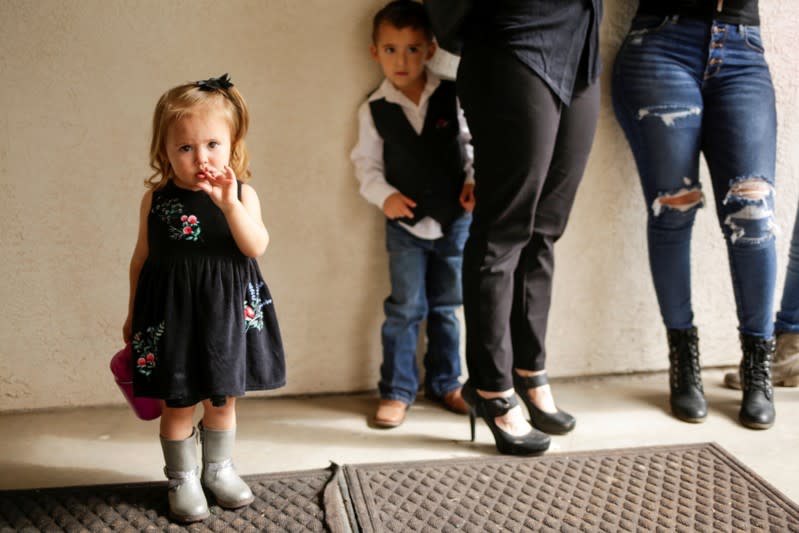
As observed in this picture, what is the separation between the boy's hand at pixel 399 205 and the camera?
1.78m

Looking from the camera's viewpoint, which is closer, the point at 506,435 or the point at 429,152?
the point at 506,435

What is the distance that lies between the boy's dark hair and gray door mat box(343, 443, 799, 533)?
1059mm

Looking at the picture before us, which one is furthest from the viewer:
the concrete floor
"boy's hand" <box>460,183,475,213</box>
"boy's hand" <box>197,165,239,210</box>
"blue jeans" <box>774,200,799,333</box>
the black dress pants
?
"blue jeans" <box>774,200,799,333</box>

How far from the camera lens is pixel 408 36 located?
1.71 metres

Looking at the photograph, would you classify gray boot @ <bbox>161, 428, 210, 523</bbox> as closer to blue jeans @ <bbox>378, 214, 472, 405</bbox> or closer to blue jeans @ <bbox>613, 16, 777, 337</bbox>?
blue jeans @ <bbox>378, 214, 472, 405</bbox>

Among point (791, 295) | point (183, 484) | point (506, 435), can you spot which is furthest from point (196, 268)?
point (791, 295)

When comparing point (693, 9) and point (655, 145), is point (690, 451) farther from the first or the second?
point (693, 9)

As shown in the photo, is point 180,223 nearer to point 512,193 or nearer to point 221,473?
point 221,473

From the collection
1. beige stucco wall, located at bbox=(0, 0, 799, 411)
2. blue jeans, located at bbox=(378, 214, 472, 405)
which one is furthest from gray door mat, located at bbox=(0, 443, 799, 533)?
beige stucco wall, located at bbox=(0, 0, 799, 411)

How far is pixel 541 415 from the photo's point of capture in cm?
178

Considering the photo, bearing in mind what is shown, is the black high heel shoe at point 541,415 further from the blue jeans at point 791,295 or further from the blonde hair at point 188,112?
the blonde hair at point 188,112

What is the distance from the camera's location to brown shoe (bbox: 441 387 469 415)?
1902 mm

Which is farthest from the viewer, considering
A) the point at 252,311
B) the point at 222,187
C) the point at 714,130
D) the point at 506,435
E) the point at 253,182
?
the point at 253,182

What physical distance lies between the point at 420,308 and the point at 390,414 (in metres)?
0.30
